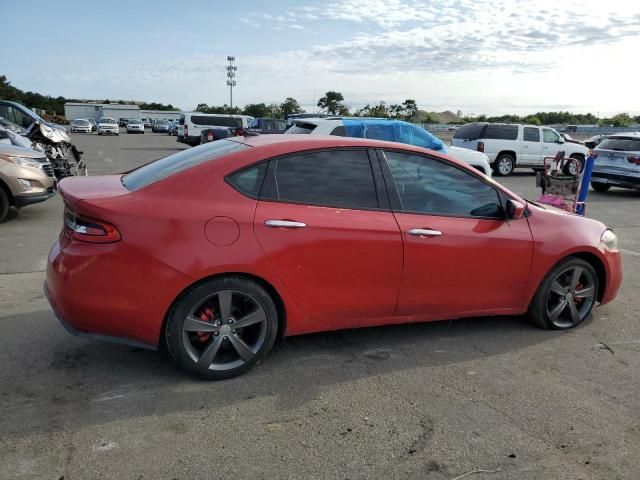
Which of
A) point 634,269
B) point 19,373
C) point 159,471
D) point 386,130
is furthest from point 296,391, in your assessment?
point 386,130

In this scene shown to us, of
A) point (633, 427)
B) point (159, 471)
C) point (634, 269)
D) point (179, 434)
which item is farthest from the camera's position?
point (634, 269)

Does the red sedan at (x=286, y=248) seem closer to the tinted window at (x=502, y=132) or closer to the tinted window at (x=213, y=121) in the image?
the tinted window at (x=502, y=132)

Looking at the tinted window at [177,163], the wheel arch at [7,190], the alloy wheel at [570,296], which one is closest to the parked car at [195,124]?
the wheel arch at [7,190]

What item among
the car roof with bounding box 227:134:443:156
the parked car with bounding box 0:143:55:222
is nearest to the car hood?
the parked car with bounding box 0:143:55:222

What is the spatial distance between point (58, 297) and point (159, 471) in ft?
4.40

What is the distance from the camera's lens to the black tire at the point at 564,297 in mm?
4551

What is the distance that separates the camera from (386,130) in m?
11.9

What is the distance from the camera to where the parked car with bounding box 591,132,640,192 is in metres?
13.7

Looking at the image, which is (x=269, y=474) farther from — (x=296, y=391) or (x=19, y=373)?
(x=19, y=373)

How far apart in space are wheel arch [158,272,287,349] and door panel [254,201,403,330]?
110 millimetres

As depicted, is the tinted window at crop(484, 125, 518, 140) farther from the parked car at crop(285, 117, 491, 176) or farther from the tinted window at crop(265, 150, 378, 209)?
the tinted window at crop(265, 150, 378, 209)

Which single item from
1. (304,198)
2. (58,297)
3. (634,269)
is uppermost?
(304,198)

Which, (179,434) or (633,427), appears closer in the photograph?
(179,434)

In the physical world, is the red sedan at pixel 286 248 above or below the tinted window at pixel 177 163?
below
